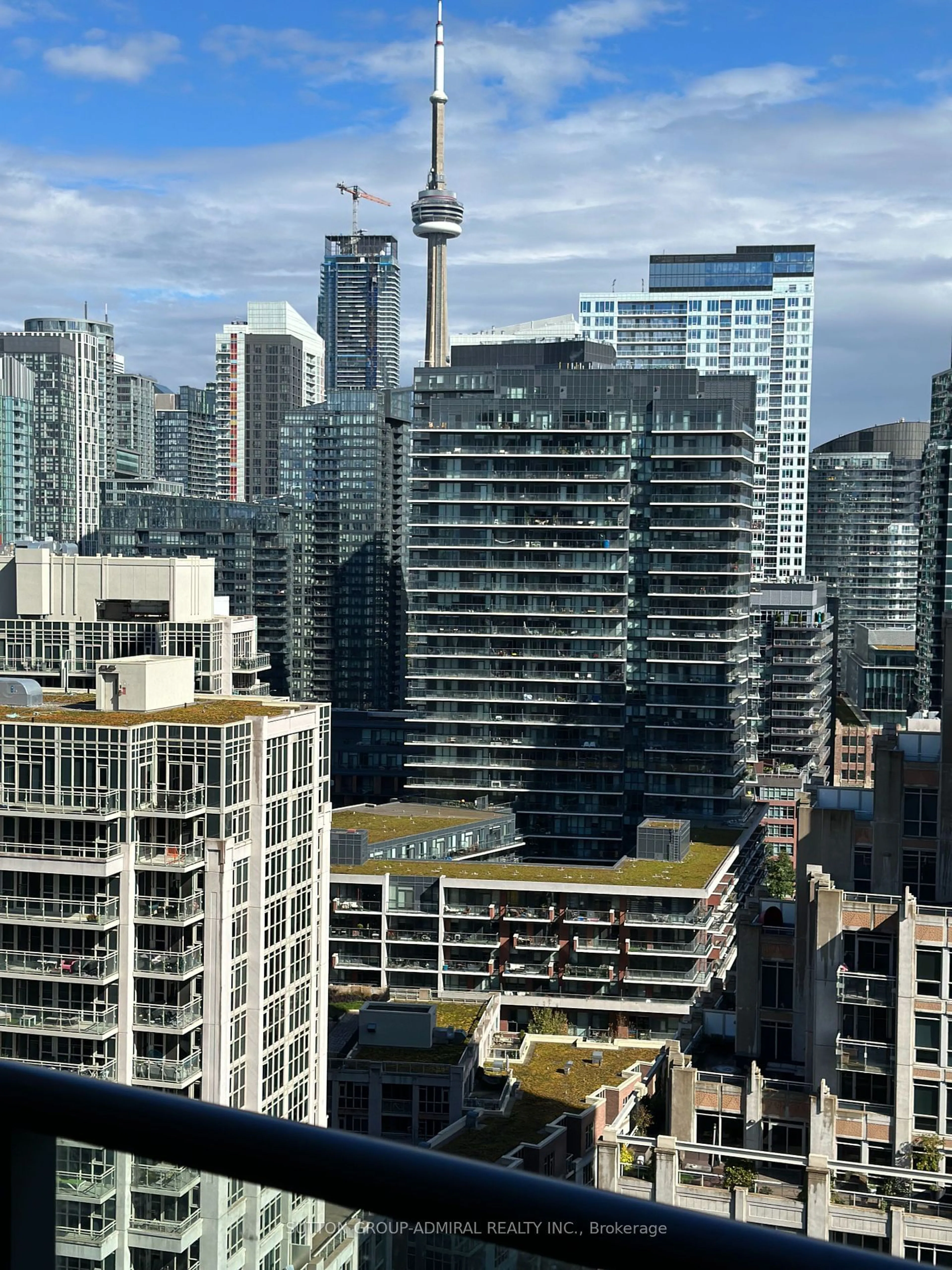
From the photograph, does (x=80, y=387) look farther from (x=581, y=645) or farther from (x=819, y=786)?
(x=819, y=786)

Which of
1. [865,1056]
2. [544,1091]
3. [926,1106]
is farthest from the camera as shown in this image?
[544,1091]

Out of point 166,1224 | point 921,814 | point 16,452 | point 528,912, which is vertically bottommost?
point 528,912

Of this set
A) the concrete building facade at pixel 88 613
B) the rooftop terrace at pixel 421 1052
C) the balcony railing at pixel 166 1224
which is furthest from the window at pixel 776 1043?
the concrete building facade at pixel 88 613

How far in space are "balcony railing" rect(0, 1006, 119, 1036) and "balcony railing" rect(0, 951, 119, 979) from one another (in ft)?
2.69

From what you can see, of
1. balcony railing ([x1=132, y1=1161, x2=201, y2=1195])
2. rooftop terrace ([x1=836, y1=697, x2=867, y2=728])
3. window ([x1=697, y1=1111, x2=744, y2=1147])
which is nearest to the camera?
balcony railing ([x1=132, y1=1161, x2=201, y2=1195])

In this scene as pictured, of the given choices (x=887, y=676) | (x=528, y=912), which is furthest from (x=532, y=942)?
(x=887, y=676)

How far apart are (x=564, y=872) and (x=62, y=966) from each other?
116 feet

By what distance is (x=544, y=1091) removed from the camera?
2010 inches

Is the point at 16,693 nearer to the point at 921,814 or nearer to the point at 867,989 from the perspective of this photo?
the point at 921,814

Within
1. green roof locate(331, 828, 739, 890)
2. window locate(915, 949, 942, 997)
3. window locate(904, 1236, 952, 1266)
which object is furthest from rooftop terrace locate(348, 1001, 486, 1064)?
window locate(904, 1236, 952, 1266)

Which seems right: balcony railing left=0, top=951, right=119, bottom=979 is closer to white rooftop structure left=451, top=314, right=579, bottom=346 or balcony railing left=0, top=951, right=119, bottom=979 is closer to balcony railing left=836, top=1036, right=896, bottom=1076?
balcony railing left=836, top=1036, right=896, bottom=1076

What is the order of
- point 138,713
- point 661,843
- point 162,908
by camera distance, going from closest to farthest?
point 162,908 < point 138,713 < point 661,843

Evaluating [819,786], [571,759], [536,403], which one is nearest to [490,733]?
[571,759]

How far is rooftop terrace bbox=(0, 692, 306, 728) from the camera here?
1427 inches
